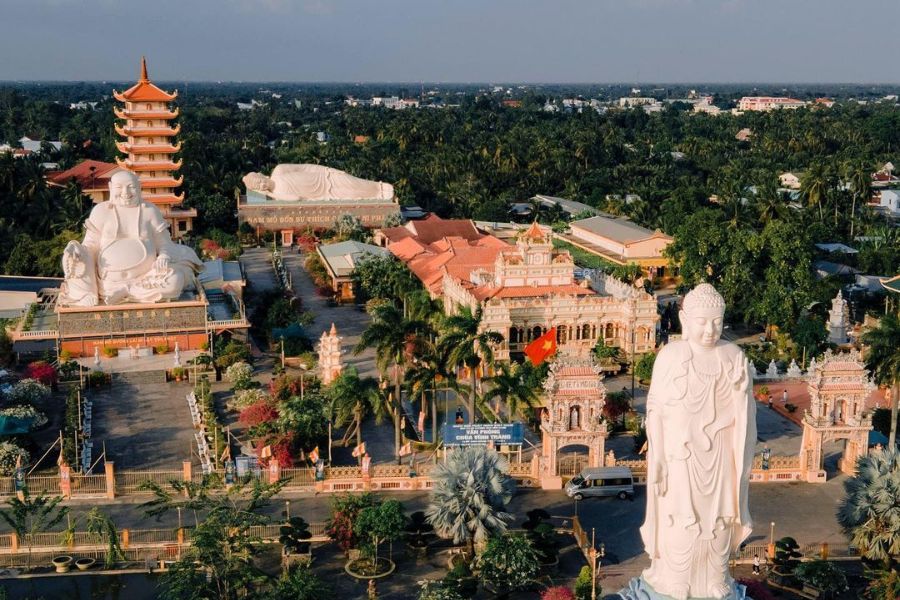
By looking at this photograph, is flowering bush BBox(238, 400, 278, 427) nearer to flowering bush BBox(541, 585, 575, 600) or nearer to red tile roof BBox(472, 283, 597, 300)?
red tile roof BBox(472, 283, 597, 300)

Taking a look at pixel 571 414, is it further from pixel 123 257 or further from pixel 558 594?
pixel 123 257

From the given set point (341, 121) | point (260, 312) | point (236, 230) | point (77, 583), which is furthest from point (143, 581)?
point (341, 121)

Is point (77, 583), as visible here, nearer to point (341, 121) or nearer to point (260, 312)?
point (260, 312)

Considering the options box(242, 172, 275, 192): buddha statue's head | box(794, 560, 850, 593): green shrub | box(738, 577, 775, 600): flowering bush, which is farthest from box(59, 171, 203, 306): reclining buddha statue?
box(242, 172, 275, 192): buddha statue's head

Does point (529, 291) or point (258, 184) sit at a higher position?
point (258, 184)

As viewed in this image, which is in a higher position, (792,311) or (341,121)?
(341,121)

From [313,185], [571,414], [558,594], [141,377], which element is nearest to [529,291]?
[571,414]

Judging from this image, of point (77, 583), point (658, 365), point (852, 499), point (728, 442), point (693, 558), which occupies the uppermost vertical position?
point (658, 365)
